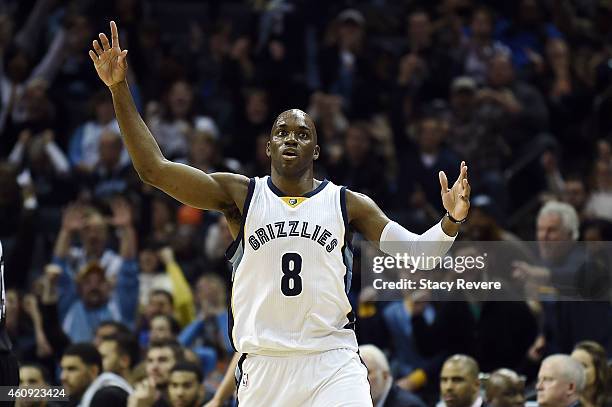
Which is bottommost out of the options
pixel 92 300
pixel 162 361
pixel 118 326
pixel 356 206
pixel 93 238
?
pixel 162 361

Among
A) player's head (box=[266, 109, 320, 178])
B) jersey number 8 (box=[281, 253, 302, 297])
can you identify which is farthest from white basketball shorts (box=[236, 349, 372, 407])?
player's head (box=[266, 109, 320, 178])

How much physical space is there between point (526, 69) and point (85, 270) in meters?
6.99

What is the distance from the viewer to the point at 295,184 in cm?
768

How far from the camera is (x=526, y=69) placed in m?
17.1

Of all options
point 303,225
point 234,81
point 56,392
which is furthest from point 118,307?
point 303,225

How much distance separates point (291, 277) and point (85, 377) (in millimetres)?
4024

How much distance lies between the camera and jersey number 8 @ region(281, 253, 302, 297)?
7.38 meters

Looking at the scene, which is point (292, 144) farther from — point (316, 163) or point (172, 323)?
point (316, 163)

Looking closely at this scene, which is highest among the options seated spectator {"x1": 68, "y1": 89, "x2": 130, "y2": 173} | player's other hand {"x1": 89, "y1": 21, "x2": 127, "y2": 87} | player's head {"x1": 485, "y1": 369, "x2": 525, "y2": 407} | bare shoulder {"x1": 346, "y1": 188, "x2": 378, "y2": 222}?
seated spectator {"x1": 68, "y1": 89, "x2": 130, "y2": 173}

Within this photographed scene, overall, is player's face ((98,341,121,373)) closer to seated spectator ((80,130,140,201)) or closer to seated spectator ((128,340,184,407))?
seated spectator ((128,340,184,407))

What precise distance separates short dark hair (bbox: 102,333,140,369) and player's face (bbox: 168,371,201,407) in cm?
118

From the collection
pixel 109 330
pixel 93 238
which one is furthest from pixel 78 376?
pixel 93 238

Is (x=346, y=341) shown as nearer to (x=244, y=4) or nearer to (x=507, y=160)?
(x=507, y=160)

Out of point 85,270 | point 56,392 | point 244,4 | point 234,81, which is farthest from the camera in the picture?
point 244,4
